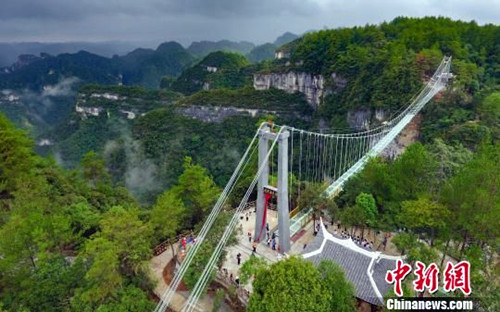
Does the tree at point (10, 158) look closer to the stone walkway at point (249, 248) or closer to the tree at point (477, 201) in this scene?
the stone walkway at point (249, 248)

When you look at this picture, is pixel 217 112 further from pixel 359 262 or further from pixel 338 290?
pixel 338 290

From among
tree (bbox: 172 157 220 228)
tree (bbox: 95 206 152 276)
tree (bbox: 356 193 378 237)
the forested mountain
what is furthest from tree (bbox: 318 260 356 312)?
the forested mountain

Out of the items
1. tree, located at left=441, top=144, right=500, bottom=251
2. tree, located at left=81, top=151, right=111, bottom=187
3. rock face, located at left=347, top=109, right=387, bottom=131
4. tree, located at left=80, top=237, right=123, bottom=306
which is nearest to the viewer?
tree, located at left=80, top=237, right=123, bottom=306

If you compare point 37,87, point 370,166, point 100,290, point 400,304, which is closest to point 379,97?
point 370,166

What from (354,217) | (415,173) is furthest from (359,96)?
(354,217)

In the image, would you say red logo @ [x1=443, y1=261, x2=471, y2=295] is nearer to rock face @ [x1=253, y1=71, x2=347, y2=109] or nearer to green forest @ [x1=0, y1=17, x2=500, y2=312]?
green forest @ [x1=0, y1=17, x2=500, y2=312]

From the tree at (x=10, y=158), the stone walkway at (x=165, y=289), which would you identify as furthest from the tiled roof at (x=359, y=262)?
the tree at (x=10, y=158)
